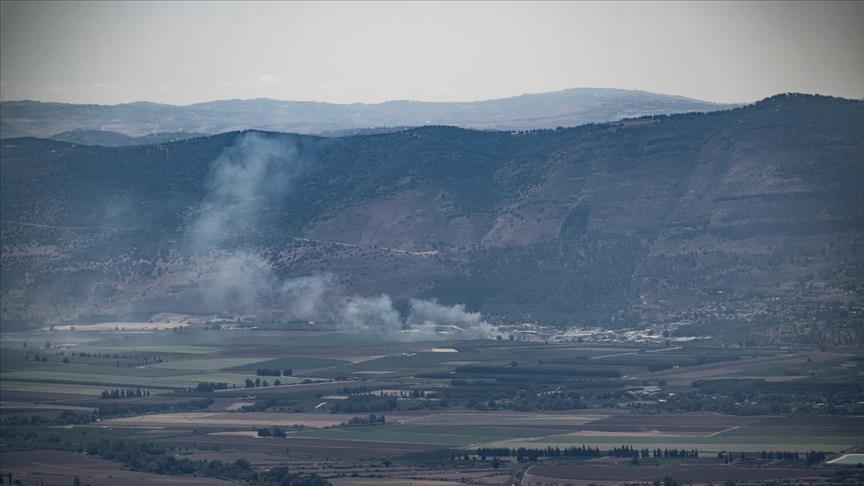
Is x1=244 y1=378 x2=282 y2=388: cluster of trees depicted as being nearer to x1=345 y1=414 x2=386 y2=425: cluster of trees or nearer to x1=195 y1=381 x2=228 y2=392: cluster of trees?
x1=195 y1=381 x2=228 y2=392: cluster of trees

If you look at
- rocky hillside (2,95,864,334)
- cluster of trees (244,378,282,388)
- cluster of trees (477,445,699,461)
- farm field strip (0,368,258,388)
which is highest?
rocky hillside (2,95,864,334)

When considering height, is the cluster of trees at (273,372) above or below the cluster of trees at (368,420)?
above

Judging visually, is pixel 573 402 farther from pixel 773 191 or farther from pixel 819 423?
pixel 773 191

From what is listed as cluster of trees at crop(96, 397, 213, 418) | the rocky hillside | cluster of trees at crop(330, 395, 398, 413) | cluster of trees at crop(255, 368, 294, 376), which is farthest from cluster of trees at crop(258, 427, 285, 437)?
the rocky hillside

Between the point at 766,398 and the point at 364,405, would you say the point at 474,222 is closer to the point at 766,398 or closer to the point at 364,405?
the point at 364,405

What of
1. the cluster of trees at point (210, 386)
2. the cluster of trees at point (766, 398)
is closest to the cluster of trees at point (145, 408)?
the cluster of trees at point (210, 386)

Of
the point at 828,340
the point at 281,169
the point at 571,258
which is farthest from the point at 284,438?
the point at 281,169

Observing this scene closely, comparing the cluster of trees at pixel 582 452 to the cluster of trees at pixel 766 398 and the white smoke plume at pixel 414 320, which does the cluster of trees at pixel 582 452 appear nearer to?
the cluster of trees at pixel 766 398
